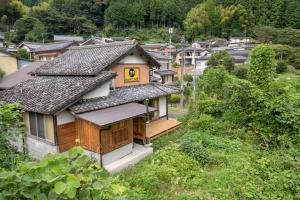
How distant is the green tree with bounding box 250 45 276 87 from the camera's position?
15468 mm

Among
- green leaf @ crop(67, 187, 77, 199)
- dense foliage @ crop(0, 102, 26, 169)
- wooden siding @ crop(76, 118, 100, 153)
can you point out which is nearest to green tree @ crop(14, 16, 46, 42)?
Result: wooden siding @ crop(76, 118, 100, 153)

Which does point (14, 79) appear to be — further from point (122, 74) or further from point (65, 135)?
point (65, 135)

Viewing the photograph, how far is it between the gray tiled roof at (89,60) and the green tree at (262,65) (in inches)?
259

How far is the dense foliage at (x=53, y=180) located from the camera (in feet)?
6.93

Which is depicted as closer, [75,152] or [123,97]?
[75,152]

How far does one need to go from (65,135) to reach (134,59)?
6.80 metres

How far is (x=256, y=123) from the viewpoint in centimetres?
1255

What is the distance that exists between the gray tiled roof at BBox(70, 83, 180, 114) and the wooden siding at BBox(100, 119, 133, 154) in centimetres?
119

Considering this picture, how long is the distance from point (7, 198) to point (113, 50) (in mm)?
13055

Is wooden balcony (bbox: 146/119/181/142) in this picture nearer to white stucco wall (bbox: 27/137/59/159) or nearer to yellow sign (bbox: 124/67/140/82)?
yellow sign (bbox: 124/67/140/82)

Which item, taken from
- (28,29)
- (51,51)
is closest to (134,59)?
(51,51)

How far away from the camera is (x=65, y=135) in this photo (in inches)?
413

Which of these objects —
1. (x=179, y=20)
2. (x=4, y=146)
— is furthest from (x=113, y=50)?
(x=179, y=20)

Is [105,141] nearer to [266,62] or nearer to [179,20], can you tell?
[266,62]
